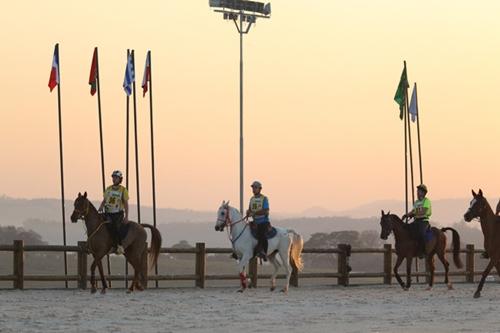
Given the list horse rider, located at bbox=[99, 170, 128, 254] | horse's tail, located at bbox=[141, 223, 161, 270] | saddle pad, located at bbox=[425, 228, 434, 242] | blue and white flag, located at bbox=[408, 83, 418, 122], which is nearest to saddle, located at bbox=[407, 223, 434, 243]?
saddle pad, located at bbox=[425, 228, 434, 242]

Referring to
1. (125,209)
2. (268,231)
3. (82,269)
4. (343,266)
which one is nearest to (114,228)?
(125,209)

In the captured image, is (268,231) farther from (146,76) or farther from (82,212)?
(146,76)

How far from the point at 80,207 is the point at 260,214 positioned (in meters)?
4.26

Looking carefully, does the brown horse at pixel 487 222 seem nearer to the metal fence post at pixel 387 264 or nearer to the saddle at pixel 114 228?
the metal fence post at pixel 387 264

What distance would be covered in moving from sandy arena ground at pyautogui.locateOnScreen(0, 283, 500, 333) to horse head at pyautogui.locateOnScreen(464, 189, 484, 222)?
1776 mm

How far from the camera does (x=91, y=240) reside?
25.8 metres

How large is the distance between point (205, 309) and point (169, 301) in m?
2.16

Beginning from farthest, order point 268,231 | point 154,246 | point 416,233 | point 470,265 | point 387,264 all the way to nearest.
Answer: point 470,265
point 387,264
point 416,233
point 268,231
point 154,246

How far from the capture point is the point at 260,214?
2753cm

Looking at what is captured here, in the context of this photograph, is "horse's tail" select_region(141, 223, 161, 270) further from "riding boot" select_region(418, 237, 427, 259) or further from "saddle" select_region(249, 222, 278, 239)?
"riding boot" select_region(418, 237, 427, 259)

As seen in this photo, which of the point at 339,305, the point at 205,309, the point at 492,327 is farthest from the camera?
the point at 339,305

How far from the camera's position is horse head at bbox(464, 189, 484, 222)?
87.7 feet

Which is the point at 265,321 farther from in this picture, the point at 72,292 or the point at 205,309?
the point at 72,292

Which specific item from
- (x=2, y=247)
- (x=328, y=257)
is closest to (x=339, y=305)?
(x=2, y=247)
